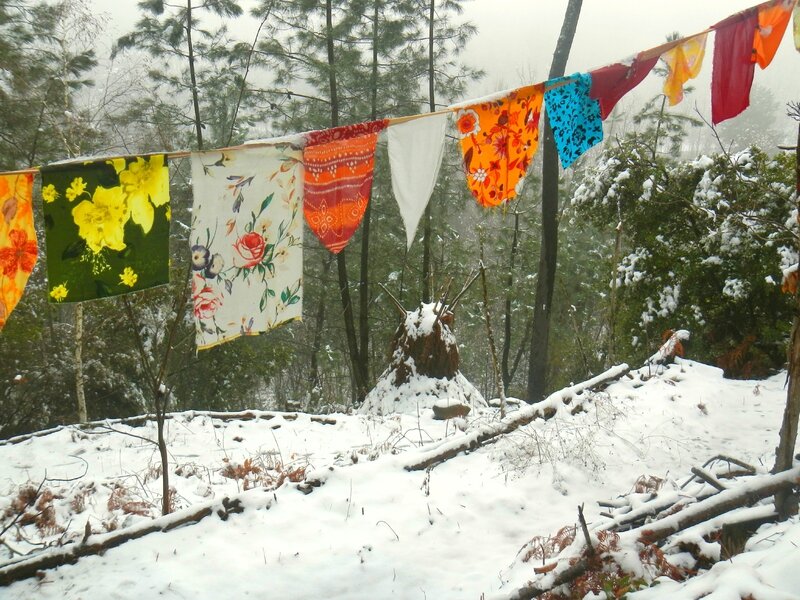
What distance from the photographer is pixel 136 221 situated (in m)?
3.24

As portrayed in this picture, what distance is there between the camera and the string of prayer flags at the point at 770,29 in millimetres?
3654

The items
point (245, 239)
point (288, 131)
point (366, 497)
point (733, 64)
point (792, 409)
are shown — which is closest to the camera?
point (792, 409)

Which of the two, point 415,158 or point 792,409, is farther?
point 415,158

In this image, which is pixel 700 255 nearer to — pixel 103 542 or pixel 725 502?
pixel 725 502

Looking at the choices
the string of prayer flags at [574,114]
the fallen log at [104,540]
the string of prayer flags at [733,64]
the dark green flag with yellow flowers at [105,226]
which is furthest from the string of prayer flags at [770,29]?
the fallen log at [104,540]

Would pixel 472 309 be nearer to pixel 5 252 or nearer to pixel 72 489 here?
pixel 72 489

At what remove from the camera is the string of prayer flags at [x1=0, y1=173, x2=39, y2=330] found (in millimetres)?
3023

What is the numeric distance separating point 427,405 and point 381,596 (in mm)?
4820

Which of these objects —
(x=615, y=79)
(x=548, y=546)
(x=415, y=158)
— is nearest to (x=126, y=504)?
(x=548, y=546)

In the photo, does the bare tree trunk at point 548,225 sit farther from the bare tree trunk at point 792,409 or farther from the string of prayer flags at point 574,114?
the bare tree trunk at point 792,409

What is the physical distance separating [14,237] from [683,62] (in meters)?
4.67

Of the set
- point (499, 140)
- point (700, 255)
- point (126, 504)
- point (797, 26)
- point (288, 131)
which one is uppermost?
point (288, 131)

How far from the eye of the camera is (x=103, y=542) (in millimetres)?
3207

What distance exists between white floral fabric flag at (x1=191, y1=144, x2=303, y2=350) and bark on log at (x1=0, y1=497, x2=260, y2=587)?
1.10 m
